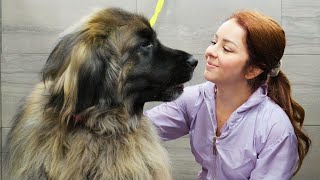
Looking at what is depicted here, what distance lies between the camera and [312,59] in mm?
2326

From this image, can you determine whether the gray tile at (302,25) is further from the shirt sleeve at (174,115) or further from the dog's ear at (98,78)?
the dog's ear at (98,78)

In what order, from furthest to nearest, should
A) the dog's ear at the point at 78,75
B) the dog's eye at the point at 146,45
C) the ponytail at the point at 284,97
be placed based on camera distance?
the ponytail at the point at 284,97 → the dog's eye at the point at 146,45 → the dog's ear at the point at 78,75

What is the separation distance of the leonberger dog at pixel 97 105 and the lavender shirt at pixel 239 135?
25cm

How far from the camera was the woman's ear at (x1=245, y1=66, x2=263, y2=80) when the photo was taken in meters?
1.52

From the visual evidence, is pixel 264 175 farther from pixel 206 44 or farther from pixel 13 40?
pixel 13 40

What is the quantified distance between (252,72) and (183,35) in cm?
86

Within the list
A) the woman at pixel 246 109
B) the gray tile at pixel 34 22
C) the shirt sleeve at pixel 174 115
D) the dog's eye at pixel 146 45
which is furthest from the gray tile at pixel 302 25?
the dog's eye at pixel 146 45

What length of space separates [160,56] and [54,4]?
120cm

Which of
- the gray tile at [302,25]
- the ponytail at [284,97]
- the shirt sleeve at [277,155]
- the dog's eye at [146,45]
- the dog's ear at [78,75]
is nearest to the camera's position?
the dog's ear at [78,75]

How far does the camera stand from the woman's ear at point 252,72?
4.99 ft

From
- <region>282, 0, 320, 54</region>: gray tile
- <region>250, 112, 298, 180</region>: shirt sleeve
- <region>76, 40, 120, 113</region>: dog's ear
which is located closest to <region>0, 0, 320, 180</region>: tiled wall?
<region>282, 0, 320, 54</region>: gray tile

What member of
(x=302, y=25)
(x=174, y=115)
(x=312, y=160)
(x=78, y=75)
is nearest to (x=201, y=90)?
(x=174, y=115)

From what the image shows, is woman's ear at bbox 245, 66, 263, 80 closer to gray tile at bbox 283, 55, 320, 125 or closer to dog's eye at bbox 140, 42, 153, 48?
dog's eye at bbox 140, 42, 153, 48

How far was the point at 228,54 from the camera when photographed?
147 cm
